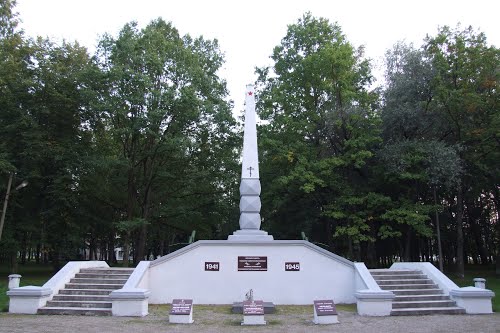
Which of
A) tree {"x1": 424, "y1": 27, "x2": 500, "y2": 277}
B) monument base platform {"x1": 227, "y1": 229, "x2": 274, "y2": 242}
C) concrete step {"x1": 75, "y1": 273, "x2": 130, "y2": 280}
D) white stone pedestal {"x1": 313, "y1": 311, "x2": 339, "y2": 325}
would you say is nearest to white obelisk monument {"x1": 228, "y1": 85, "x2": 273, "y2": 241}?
monument base platform {"x1": 227, "y1": 229, "x2": 274, "y2": 242}

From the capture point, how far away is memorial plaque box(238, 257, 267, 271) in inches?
586

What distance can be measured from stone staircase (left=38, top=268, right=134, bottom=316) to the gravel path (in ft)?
1.75

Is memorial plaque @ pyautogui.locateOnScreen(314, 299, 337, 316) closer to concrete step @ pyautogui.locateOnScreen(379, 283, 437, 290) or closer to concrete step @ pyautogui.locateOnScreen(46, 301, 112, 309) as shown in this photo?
concrete step @ pyautogui.locateOnScreen(379, 283, 437, 290)

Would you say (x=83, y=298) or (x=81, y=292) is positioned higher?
(x=81, y=292)

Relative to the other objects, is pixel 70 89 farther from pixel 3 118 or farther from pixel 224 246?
pixel 224 246

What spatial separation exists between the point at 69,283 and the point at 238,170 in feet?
46.8

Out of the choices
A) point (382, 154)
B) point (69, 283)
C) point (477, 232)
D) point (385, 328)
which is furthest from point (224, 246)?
point (477, 232)

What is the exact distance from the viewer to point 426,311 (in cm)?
1222

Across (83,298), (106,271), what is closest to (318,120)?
(106,271)

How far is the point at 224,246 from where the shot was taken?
15016 millimetres

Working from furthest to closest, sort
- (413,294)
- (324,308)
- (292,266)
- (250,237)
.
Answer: (250,237) → (292,266) → (413,294) → (324,308)

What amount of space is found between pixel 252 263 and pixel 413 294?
5.22 m

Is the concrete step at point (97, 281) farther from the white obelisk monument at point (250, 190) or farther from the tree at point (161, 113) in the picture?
the tree at point (161, 113)

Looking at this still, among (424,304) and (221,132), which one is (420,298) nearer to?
(424,304)
